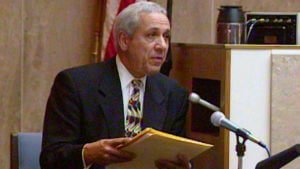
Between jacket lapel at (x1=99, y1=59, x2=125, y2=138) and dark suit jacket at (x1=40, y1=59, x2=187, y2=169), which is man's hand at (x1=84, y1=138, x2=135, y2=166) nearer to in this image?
dark suit jacket at (x1=40, y1=59, x2=187, y2=169)

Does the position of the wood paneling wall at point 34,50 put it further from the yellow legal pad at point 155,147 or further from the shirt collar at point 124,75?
the yellow legal pad at point 155,147

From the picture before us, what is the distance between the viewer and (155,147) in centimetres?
267

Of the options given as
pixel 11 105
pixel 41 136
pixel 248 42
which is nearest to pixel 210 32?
pixel 248 42

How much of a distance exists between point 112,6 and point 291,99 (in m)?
1.44

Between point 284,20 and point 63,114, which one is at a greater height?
point 284,20

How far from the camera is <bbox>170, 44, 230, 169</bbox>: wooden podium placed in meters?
3.89

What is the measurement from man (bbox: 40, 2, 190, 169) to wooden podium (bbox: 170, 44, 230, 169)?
55cm

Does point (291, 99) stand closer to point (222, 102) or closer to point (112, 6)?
point (222, 102)

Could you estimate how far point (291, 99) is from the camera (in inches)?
156

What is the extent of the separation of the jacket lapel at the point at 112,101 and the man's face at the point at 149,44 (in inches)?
4.6

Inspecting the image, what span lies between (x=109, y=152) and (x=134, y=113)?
517mm

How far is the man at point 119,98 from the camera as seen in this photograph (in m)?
3.08

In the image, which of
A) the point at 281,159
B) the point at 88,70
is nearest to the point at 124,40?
the point at 88,70

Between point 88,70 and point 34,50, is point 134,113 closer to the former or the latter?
point 88,70
